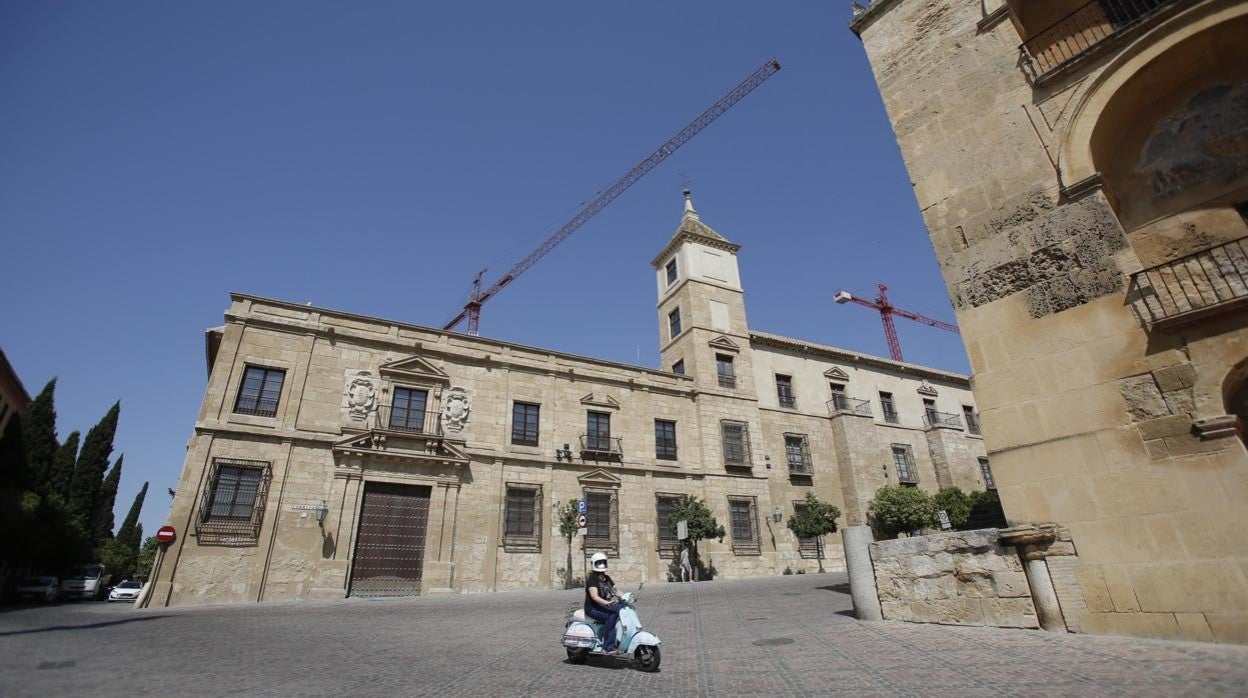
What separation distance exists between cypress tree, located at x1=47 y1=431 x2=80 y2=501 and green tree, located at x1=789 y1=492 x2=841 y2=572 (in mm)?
33862

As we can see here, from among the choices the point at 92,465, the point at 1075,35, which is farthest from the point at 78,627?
the point at 92,465

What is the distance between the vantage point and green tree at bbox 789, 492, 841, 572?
74.3 feet

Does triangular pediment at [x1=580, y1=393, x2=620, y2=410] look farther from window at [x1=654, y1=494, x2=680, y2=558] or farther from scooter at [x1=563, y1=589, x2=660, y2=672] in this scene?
scooter at [x1=563, y1=589, x2=660, y2=672]

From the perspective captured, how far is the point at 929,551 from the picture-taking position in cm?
717

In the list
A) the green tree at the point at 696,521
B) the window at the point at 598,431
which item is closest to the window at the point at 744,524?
the green tree at the point at 696,521

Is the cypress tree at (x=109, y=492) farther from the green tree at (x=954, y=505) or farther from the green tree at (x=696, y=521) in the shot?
the green tree at (x=954, y=505)

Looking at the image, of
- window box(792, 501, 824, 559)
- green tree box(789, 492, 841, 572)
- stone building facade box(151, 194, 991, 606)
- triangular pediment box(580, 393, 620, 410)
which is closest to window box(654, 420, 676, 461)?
stone building facade box(151, 194, 991, 606)

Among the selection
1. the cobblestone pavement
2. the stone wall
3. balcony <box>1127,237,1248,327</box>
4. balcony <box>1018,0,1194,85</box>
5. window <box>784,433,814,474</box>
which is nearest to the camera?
the cobblestone pavement

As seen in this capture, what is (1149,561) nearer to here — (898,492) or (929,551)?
(929,551)

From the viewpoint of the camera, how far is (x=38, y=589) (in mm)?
19516

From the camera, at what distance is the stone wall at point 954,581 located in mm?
6375

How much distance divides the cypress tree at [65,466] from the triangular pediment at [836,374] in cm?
3776

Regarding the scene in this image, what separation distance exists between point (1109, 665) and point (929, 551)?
2587mm

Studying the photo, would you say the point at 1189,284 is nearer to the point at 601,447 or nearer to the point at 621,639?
the point at 621,639
